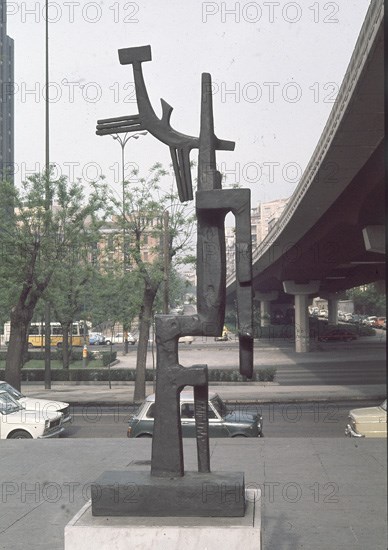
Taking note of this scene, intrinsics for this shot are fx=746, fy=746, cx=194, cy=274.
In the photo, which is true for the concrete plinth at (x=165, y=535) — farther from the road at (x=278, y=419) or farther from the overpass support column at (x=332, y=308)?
the overpass support column at (x=332, y=308)

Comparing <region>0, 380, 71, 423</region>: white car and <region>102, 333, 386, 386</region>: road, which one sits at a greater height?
<region>0, 380, 71, 423</region>: white car

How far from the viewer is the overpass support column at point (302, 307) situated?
6031cm

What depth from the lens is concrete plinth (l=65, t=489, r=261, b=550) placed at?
A: 237 inches

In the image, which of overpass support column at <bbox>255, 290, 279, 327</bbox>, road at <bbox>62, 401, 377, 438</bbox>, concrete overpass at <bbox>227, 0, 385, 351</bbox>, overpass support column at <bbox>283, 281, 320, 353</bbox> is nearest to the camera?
concrete overpass at <bbox>227, 0, 385, 351</bbox>

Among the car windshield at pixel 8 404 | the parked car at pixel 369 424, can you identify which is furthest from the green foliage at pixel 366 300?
the car windshield at pixel 8 404

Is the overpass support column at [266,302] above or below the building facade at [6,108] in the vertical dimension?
below

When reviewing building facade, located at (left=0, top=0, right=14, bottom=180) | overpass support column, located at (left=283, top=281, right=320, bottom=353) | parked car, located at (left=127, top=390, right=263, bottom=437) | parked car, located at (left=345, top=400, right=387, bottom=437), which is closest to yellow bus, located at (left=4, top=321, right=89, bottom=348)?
overpass support column, located at (left=283, top=281, right=320, bottom=353)

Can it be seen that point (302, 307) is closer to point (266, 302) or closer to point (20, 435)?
point (266, 302)

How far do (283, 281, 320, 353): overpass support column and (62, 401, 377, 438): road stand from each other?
104 feet

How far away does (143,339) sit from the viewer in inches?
1260

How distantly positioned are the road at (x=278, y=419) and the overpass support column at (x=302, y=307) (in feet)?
104

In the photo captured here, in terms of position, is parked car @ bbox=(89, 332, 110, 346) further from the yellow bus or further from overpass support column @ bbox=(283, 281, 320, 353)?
overpass support column @ bbox=(283, 281, 320, 353)

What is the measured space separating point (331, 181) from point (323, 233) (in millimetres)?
8907

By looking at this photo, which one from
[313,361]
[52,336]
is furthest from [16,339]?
[52,336]
